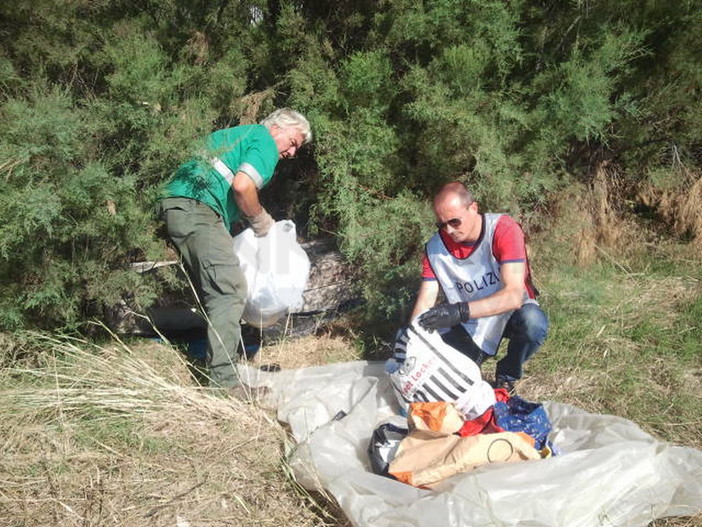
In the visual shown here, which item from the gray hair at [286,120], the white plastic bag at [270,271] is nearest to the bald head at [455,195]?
the white plastic bag at [270,271]

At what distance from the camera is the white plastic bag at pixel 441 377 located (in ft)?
8.31

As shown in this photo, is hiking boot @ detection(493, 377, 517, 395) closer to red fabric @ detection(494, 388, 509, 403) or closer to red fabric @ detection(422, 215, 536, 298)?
red fabric @ detection(494, 388, 509, 403)

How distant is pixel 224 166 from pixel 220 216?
0.91ft

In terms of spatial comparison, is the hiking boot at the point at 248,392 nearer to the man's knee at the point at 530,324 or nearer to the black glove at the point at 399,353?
the black glove at the point at 399,353

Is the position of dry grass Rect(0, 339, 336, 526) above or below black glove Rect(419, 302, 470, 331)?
below

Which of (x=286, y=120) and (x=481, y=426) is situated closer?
(x=481, y=426)

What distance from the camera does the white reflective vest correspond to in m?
2.89

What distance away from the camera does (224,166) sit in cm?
328

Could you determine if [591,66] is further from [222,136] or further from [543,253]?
[222,136]

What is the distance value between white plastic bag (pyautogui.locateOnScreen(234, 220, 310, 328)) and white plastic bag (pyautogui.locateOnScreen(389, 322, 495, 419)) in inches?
39.6

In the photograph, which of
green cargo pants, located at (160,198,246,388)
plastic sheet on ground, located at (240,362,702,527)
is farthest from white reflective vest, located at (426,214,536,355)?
green cargo pants, located at (160,198,246,388)

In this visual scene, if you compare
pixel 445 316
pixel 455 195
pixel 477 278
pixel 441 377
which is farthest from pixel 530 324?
pixel 455 195

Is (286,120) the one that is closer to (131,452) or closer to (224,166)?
(224,166)

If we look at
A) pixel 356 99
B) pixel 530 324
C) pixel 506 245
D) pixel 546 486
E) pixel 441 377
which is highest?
pixel 356 99
